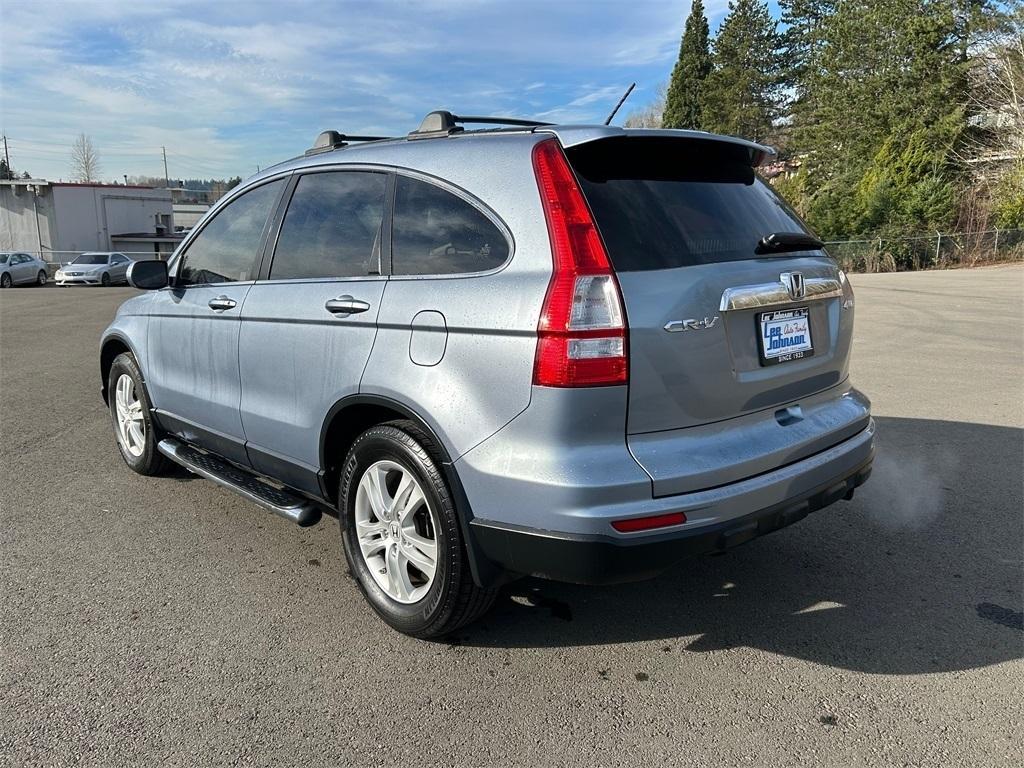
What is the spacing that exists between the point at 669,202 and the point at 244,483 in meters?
2.45

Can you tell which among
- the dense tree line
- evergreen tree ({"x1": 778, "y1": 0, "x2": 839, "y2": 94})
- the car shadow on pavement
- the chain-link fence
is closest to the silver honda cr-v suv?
the car shadow on pavement

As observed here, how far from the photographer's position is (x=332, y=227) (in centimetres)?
340

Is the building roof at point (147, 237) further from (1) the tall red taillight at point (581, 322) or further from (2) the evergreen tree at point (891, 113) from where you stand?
(1) the tall red taillight at point (581, 322)

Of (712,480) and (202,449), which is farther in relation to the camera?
(202,449)

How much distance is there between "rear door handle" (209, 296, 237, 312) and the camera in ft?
12.6

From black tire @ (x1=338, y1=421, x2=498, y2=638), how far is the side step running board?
1.27 feet

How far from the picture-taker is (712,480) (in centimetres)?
253

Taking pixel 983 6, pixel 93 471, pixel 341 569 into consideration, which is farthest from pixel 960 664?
pixel 983 6

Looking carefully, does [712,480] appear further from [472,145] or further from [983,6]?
[983,6]

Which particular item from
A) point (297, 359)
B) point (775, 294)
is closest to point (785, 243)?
point (775, 294)

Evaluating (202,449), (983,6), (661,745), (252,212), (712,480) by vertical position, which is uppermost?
(983,6)

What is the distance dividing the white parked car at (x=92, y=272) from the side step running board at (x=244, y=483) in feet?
103

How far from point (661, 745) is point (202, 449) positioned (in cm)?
306

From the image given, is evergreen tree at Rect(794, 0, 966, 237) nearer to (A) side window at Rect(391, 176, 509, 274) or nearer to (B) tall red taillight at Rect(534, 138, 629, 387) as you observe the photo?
(A) side window at Rect(391, 176, 509, 274)
